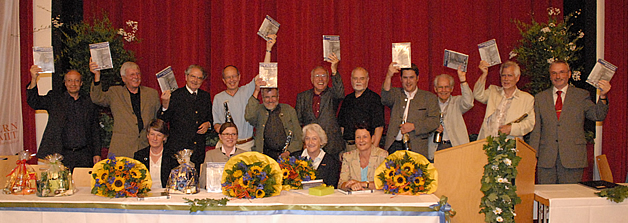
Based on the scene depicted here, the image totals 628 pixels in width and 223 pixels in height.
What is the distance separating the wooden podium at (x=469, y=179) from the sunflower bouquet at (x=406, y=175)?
231 mm

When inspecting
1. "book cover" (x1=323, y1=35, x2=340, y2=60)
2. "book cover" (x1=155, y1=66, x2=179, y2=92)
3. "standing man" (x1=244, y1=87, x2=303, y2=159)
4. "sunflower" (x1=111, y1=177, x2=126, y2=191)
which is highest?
"book cover" (x1=323, y1=35, x2=340, y2=60)

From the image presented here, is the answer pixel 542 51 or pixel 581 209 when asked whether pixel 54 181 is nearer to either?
pixel 581 209

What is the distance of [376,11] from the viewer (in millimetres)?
6219

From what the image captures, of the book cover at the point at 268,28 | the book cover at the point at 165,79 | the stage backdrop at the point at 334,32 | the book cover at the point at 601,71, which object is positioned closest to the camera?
the book cover at the point at 601,71

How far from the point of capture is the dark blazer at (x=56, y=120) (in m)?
4.82

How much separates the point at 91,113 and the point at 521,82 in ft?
17.1

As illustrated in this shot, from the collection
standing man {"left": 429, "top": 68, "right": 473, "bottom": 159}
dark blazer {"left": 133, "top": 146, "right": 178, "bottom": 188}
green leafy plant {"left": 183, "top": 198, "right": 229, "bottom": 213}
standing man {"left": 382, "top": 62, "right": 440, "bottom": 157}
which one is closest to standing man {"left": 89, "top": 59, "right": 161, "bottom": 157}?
dark blazer {"left": 133, "top": 146, "right": 178, "bottom": 188}

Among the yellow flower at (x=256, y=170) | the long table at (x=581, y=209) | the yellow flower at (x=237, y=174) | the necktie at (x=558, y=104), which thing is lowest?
the long table at (x=581, y=209)

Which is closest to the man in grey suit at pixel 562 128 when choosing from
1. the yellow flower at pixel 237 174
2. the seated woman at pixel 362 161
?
the seated woman at pixel 362 161

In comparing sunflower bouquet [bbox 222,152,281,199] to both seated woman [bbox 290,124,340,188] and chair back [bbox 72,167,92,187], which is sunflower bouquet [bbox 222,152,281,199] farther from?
chair back [bbox 72,167,92,187]

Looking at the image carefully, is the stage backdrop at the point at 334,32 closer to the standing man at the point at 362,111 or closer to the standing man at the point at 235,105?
the standing man at the point at 235,105

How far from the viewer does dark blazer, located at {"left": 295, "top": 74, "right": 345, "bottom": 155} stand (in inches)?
190

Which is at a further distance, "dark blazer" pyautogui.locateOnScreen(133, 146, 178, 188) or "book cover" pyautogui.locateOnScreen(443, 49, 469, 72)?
"book cover" pyautogui.locateOnScreen(443, 49, 469, 72)

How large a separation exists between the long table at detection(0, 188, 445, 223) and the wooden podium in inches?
18.1
